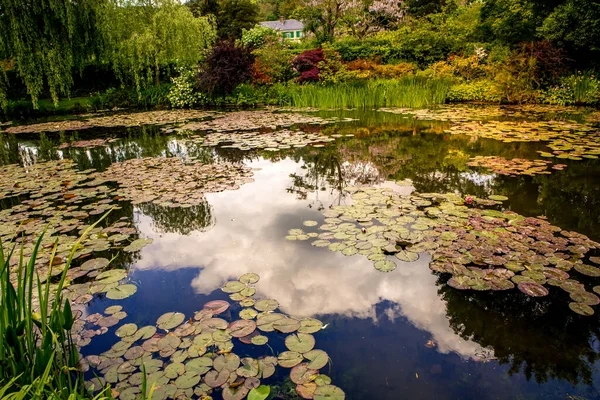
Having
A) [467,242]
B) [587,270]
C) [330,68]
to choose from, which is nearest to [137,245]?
[467,242]

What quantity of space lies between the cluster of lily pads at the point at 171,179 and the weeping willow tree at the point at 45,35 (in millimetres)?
6634

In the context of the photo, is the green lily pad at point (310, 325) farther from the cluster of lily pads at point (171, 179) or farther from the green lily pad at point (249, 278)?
the cluster of lily pads at point (171, 179)

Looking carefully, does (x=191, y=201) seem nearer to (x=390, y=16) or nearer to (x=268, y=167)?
(x=268, y=167)

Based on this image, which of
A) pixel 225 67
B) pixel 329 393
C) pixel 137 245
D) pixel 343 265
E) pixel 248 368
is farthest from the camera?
pixel 225 67

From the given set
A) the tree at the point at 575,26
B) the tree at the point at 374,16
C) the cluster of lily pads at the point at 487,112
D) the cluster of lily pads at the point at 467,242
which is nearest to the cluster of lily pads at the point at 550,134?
the cluster of lily pads at the point at 487,112

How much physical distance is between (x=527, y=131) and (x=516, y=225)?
4322 mm

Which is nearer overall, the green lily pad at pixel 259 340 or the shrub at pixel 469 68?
the green lily pad at pixel 259 340

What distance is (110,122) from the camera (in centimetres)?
955

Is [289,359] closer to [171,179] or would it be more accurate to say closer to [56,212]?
[56,212]

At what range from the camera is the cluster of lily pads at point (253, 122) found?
26.5 feet

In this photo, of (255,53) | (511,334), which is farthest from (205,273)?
(255,53)

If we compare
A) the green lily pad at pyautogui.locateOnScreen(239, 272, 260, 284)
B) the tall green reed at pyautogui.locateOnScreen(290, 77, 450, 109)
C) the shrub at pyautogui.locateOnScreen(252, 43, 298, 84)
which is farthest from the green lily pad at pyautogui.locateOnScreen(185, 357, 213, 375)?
the shrub at pyautogui.locateOnScreen(252, 43, 298, 84)

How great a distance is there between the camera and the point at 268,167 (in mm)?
5227

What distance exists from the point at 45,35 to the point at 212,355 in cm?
1152
